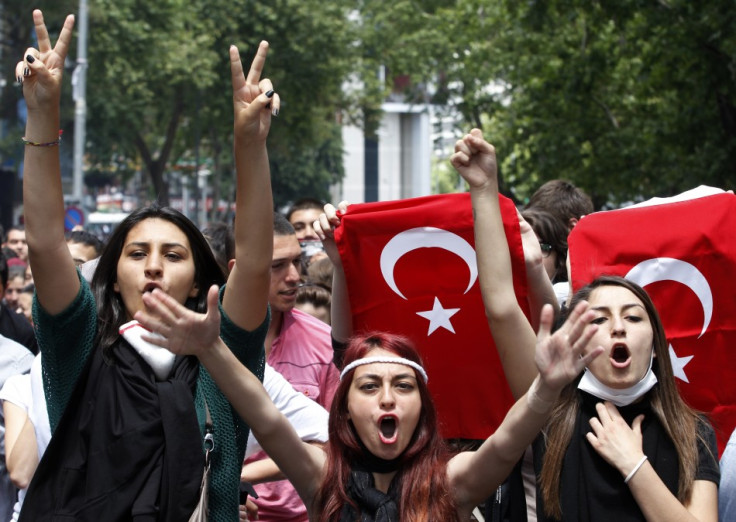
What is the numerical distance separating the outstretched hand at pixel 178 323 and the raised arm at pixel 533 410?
2.75 ft

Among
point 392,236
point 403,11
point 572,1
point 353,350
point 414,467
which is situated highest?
point 403,11

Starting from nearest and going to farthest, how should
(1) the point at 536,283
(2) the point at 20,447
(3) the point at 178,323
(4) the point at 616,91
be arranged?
(3) the point at 178,323 → (2) the point at 20,447 → (1) the point at 536,283 → (4) the point at 616,91

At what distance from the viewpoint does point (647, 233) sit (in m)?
4.70

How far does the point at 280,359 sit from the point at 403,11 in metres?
28.9

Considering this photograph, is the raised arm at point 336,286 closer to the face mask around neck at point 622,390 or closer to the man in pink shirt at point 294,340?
the man in pink shirt at point 294,340

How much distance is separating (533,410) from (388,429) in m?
0.54

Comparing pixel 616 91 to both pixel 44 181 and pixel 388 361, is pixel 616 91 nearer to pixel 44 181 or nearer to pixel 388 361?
pixel 388 361

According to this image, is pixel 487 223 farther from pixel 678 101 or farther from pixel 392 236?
pixel 678 101

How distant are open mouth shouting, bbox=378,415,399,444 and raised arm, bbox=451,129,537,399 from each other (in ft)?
1.35

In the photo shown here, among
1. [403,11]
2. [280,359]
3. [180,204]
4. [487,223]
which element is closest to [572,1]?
[280,359]

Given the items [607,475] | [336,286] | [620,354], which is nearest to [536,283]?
[620,354]

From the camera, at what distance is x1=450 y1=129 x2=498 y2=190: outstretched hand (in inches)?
149

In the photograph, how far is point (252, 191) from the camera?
3.35 m

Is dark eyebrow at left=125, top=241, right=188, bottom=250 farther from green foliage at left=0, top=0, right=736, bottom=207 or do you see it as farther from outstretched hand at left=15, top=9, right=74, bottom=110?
green foliage at left=0, top=0, right=736, bottom=207
